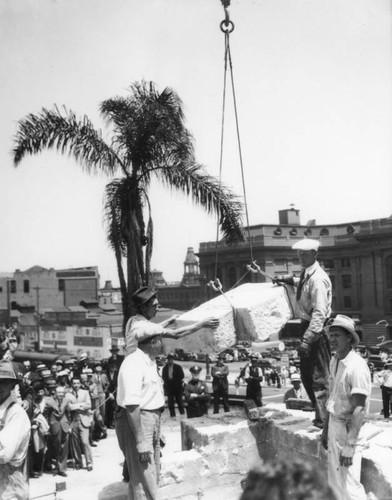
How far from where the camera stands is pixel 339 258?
61156mm

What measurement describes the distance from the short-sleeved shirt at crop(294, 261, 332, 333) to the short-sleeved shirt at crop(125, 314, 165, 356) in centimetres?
160

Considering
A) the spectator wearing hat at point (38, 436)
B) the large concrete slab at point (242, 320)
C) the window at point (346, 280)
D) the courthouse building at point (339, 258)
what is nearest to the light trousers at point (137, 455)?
the large concrete slab at point (242, 320)

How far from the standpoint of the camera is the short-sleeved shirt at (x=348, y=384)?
12.9ft

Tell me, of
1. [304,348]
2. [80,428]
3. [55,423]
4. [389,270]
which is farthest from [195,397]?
[389,270]

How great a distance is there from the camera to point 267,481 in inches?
46.1

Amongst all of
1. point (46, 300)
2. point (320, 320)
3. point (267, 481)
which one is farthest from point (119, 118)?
point (46, 300)

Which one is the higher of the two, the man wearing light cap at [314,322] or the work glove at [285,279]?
the work glove at [285,279]

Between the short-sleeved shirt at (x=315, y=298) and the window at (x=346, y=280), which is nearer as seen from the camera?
the short-sleeved shirt at (x=315, y=298)

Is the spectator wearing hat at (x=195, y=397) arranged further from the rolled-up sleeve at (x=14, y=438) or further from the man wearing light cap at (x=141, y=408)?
the rolled-up sleeve at (x=14, y=438)

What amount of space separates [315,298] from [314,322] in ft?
0.77

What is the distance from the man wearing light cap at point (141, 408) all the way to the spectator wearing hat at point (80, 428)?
4476 millimetres

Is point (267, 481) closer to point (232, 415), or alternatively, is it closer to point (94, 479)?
point (232, 415)

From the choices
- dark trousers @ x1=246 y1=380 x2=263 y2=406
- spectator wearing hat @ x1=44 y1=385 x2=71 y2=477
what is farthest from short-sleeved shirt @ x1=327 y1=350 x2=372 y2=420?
dark trousers @ x1=246 y1=380 x2=263 y2=406

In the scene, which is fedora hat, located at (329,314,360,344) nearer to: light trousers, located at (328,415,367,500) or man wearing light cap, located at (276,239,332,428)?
light trousers, located at (328,415,367,500)
